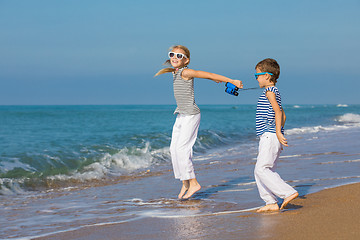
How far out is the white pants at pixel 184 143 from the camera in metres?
5.57

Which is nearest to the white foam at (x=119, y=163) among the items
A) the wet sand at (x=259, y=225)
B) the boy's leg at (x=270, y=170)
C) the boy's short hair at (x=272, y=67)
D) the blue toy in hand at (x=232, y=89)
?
the blue toy in hand at (x=232, y=89)

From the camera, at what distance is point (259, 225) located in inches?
153

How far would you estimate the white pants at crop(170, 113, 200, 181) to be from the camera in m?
5.57

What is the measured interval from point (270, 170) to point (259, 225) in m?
0.91

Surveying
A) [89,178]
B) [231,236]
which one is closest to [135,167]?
[89,178]

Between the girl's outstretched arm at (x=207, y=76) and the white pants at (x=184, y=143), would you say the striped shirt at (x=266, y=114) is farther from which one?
the white pants at (x=184, y=143)

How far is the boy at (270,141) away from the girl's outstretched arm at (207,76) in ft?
1.25

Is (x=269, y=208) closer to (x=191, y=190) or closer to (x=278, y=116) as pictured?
(x=278, y=116)

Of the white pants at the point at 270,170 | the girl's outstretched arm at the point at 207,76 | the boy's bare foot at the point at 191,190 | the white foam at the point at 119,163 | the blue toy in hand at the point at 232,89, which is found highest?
the girl's outstretched arm at the point at 207,76

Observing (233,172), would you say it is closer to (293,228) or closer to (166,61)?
(166,61)

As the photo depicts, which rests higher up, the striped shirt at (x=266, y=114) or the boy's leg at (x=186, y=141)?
the striped shirt at (x=266, y=114)

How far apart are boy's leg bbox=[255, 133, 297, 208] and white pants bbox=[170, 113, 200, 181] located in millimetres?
1150

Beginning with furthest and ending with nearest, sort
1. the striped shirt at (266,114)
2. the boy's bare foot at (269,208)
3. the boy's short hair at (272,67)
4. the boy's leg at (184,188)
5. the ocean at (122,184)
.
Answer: the boy's leg at (184,188) < the ocean at (122,184) < the boy's short hair at (272,67) < the striped shirt at (266,114) < the boy's bare foot at (269,208)

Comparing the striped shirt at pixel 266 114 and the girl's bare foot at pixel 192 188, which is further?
the girl's bare foot at pixel 192 188
